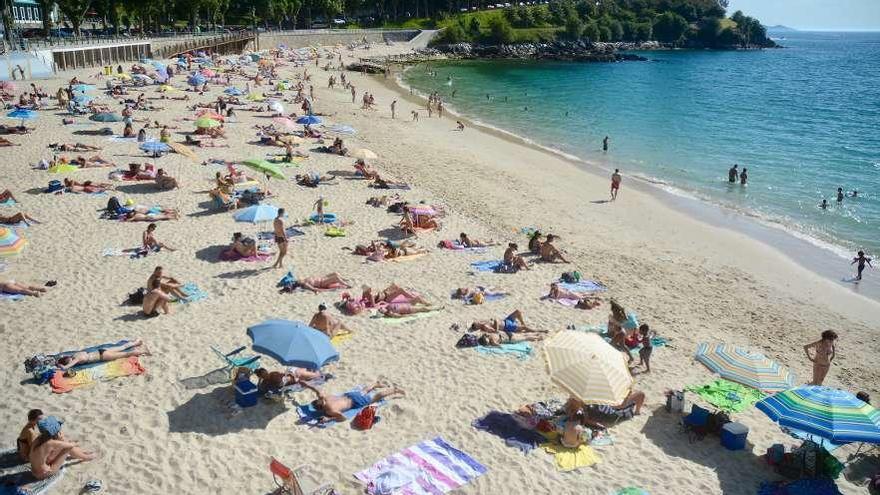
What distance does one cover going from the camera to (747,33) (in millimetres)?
156500

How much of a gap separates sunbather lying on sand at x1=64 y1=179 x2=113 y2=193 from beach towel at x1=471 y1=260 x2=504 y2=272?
1139cm

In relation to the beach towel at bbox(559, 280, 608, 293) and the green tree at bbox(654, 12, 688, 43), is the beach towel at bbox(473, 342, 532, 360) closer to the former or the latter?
the beach towel at bbox(559, 280, 608, 293)

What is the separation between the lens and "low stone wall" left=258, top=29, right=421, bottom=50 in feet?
280

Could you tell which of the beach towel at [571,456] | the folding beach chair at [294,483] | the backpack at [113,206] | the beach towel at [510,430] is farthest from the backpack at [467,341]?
the backpack at [113,206]

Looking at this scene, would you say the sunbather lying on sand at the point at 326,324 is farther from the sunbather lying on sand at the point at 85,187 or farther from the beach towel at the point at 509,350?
the sunbather lying on sand at the point at 85,187

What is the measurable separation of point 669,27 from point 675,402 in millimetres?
154596

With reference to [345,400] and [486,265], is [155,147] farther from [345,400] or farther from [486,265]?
[345,400]

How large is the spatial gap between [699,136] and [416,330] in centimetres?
3339

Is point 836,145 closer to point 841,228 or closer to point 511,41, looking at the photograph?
point 841,228

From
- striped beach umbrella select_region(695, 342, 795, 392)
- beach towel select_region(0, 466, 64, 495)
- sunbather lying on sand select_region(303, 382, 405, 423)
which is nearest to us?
beach towel select_region(0, 466, 64, 495)

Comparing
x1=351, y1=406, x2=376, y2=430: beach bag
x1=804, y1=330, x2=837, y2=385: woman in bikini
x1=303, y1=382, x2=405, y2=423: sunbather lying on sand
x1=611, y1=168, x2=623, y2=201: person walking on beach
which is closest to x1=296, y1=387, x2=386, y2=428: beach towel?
x1=303, y1=382, x2=405, y2=423: sunbather lying on sand

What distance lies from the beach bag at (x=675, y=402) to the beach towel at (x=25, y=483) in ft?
26.7

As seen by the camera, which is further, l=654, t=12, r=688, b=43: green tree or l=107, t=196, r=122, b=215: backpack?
l=654, t=12, r=688, b=43: green tree

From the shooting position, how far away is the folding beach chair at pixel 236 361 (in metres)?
9.49
